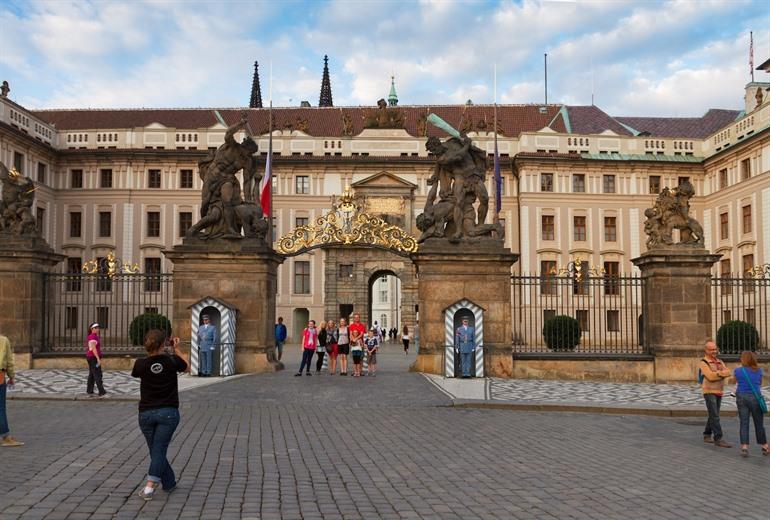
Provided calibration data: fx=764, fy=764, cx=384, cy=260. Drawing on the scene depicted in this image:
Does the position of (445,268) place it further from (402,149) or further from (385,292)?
(385,292)

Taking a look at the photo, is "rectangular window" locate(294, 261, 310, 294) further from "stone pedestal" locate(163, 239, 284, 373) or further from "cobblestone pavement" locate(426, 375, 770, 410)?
"cobblestone pavement" locate(426, 375, 770, 410)

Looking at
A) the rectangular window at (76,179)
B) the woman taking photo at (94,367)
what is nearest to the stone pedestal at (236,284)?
the woman taking photo at (94,367)

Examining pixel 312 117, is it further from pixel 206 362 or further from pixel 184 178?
pixel 206 362

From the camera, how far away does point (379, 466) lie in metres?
8.32

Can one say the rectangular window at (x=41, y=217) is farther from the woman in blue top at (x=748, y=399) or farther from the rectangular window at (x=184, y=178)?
the woman in blue top at (x=748, y=399)

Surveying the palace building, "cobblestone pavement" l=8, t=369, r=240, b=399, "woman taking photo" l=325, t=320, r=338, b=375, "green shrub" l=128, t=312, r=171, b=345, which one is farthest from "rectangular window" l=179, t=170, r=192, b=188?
"woman taking photo" l=325, t=320, r=338, b=375

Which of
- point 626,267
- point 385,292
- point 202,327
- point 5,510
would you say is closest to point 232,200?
point 202,327

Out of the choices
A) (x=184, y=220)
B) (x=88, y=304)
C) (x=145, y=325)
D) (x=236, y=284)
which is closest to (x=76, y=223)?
(x=184, y=220)

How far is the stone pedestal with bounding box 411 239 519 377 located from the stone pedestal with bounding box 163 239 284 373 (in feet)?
12.9

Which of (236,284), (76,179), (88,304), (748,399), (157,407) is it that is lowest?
(748,399)

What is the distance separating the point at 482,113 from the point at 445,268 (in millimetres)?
40485

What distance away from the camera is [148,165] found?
50250 mm

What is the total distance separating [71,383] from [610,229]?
1590 inches

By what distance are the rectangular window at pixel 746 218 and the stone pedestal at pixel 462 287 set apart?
30946 millimetres
